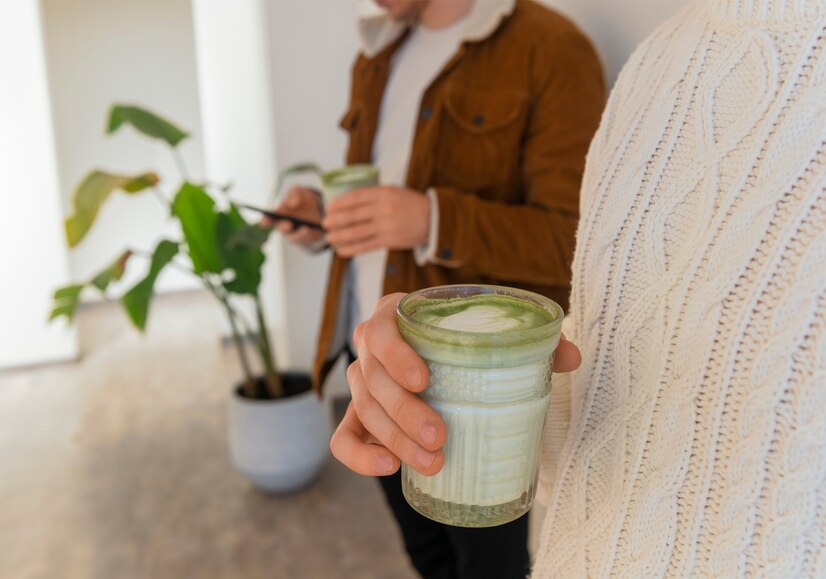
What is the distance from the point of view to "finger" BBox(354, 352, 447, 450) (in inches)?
18.6

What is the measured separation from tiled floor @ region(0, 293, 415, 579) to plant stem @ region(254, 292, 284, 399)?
1.23 ft

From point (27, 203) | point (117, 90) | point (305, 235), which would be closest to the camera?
point (305, 235)

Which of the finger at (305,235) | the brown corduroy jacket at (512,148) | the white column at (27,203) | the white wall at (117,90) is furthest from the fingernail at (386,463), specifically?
the white wall at (117,90)

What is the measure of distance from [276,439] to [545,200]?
1433 mm

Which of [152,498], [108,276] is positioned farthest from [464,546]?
[152,498]

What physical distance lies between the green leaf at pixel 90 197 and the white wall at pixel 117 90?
7.59 ft

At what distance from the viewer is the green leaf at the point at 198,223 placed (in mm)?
1923

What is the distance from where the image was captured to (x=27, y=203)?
3295mm

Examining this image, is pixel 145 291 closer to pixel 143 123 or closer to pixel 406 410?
pixel 143 123

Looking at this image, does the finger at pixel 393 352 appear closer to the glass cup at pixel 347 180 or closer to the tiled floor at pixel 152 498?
the glass cup at pixel 347 180

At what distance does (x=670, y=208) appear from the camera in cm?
50

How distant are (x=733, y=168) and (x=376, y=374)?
0.29 meters

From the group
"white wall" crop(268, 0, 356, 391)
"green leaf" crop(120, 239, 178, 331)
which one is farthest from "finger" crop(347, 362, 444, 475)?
"white wall" crop(268, 0, 356, 391)

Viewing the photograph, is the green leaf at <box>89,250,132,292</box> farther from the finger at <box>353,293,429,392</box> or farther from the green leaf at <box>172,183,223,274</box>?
the finger at <box>353,293,429,392</box>
